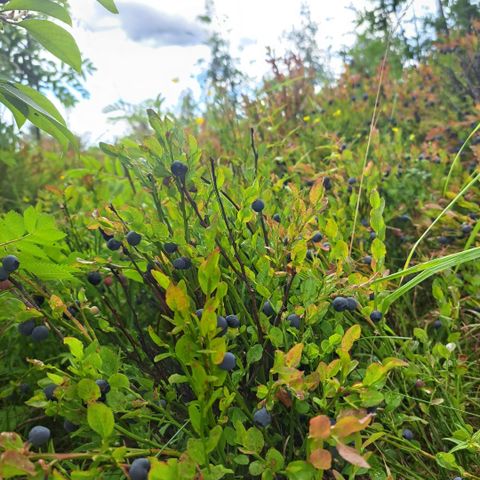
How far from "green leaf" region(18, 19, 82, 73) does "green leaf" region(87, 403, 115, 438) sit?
666mm

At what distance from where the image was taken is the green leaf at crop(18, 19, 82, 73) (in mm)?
951

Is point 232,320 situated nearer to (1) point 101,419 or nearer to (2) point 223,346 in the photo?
(2) point 223,346

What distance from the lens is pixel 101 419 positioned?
0.68 m

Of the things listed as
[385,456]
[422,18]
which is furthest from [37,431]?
[422,18]

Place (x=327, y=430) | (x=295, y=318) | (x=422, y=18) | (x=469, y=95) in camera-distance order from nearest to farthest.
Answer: (x=327, y=430) < (x=295, y=318) < (x=469, y=95) < (x=422, y=18)

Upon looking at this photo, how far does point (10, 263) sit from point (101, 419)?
338mm

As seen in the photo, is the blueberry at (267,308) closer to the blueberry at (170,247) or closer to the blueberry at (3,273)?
the blueberry at (170,247)

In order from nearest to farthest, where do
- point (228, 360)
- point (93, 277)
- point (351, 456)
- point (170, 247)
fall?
point (351, 456) → point (228, 360) → point (170, 247) → point (93, 277)

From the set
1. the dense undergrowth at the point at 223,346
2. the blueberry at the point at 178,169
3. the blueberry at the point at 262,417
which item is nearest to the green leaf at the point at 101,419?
the dense undergrowth at the point at 223,346

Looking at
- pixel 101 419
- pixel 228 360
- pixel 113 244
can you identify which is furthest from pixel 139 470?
pixel 113 244

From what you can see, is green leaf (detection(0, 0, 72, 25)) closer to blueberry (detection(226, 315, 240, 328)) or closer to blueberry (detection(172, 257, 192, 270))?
blueberry (detection(172, 257, 192, 270))

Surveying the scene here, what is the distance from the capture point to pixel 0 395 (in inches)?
43.1

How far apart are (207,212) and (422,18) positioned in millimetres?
4631

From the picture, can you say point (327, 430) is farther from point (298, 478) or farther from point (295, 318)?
point (295, 318)
